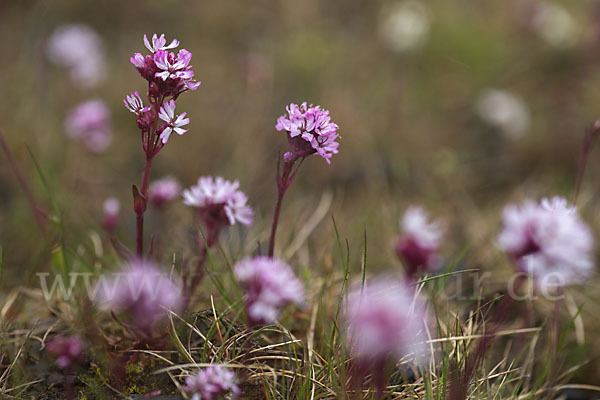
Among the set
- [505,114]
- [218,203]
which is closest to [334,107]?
[505,114]

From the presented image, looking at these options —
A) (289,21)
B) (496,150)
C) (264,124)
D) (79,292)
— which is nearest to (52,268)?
(79,292)

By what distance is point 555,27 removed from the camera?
13.8ft

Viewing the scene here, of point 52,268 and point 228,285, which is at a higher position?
point 228,285

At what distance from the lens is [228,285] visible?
2.00 metres

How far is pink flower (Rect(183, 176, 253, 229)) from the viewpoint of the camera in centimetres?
152

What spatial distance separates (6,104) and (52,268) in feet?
6.78

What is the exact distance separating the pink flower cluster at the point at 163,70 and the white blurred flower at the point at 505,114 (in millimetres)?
2879

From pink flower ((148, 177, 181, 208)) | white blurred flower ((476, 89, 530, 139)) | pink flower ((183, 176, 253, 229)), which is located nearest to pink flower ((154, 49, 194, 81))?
pink flower ((183, 176, 253, 229))

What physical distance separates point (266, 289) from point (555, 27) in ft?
12.7

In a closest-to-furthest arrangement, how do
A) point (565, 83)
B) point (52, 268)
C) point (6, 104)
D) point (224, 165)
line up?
point (52, 268) → point (224, 165) → point (6, 104) → point (565, 83)

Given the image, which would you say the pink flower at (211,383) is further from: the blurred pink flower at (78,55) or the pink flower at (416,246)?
the blurred pink flower at (78,55)

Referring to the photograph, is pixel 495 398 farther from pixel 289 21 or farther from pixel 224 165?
pixel 289 21

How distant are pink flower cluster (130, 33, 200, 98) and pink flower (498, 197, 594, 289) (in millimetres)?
932

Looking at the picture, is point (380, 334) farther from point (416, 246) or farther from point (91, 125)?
point (91, 125)
